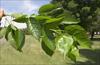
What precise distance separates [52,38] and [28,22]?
0.07 metres

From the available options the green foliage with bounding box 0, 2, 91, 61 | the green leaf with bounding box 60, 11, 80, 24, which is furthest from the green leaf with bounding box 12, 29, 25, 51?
the green leaf with bounding box 60, 11, 80, 24

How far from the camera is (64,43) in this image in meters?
0.71

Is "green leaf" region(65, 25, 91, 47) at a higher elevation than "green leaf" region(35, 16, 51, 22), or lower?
lower

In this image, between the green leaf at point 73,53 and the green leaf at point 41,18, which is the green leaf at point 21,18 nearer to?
the green leaf at point 41,18

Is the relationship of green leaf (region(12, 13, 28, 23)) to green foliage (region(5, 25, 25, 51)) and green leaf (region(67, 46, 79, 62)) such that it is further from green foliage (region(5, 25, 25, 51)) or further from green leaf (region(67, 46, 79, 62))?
green leaf (region(67, 46, 79, 62))

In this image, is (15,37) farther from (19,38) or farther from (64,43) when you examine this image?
(64,43)

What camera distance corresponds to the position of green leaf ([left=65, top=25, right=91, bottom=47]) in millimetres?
766

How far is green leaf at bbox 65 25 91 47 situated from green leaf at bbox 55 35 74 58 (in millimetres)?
32

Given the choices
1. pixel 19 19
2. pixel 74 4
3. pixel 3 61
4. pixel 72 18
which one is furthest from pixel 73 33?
pixel 74 4

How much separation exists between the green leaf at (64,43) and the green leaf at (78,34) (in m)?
0.03

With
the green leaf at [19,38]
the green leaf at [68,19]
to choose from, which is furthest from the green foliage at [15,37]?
the green leaf at [68,19]

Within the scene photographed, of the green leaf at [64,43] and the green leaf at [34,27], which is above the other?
the green leaf at [34,27]

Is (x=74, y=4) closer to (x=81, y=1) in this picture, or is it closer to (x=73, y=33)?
(x=81, y=1)

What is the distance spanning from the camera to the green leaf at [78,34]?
30.1 inches
